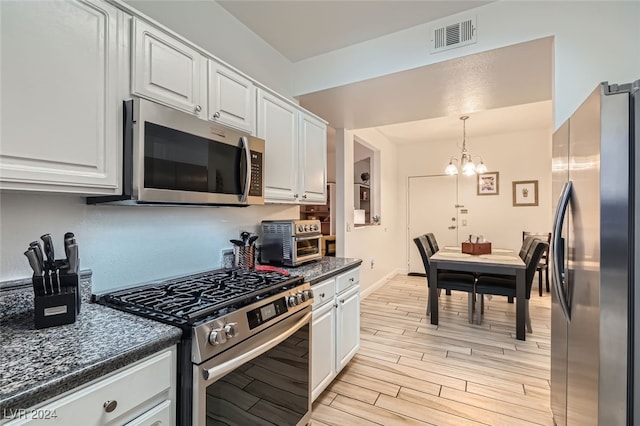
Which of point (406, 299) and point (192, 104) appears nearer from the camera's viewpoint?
point (192, 104)

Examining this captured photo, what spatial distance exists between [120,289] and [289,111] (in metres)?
1.60

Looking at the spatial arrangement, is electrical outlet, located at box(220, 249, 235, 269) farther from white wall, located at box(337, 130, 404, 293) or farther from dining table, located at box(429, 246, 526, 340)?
dining table, located at box(429, 246, 526, 340)

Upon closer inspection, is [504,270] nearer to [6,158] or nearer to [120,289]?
[120,289]

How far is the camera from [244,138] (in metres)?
1.70

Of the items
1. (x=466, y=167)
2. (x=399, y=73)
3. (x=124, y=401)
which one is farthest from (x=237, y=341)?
(x=466, y=167)

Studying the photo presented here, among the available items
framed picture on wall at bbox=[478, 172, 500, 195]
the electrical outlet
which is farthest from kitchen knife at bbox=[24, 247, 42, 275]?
framed picture on wall at bbox=[478, 172, 500, 195]

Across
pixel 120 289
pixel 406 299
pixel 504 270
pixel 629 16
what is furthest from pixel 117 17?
pixel 406 299

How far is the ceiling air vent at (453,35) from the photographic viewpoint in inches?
80.2

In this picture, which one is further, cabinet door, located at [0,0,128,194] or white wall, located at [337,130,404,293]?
white wall, located at [337,130,404,293]

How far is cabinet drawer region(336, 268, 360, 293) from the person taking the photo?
220 cm

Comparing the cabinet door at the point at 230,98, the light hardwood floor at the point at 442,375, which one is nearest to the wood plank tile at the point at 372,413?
the light hardwood floor at the point at 442,375

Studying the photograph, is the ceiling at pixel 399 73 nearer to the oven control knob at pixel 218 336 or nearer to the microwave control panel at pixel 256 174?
the microwave control panel at pixel 256 174

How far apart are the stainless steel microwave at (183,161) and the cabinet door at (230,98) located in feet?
0.46

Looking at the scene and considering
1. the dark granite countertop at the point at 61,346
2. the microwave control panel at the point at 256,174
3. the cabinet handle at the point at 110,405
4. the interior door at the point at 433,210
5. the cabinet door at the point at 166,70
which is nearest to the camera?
the dark granite countertop at the point at 61,346
